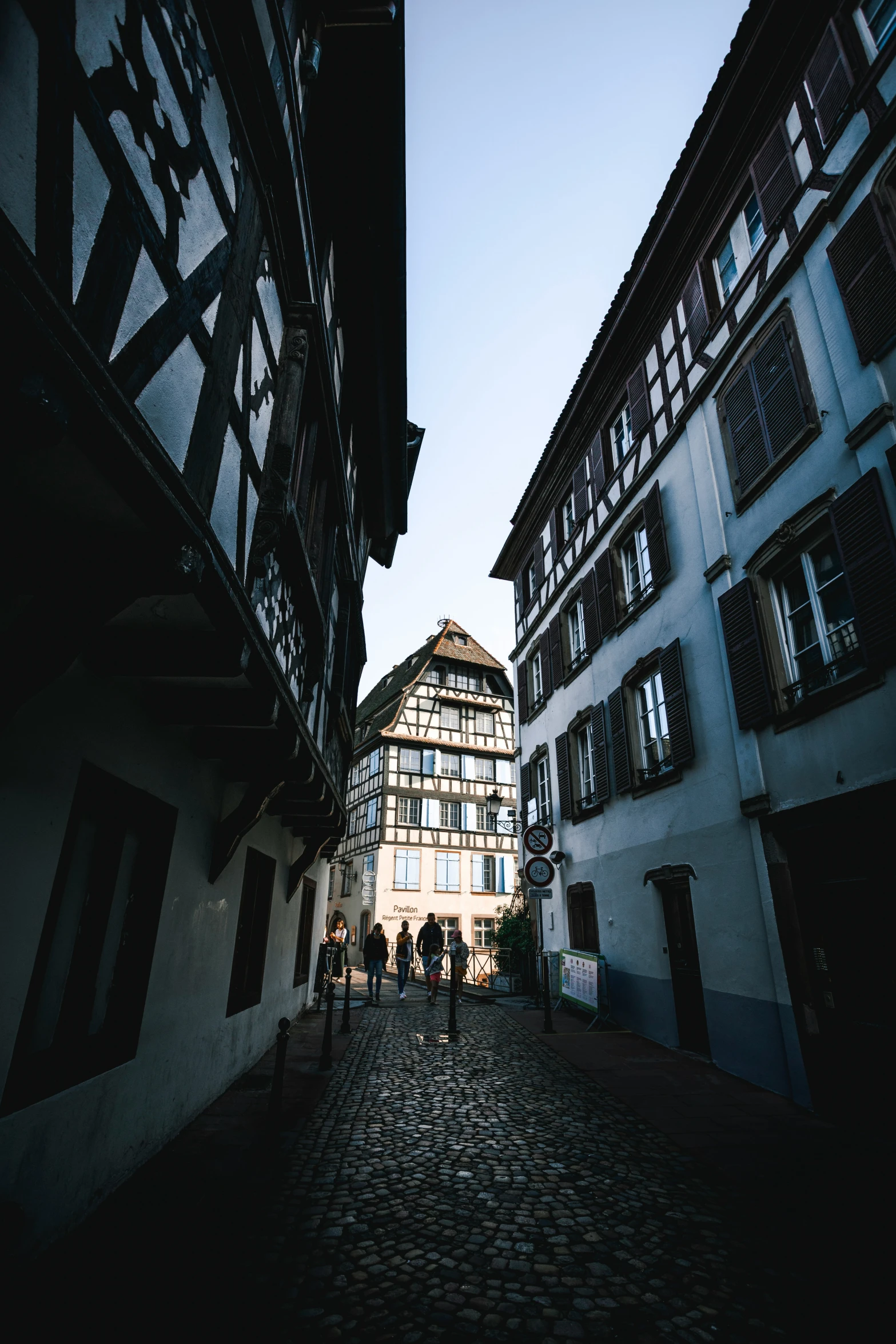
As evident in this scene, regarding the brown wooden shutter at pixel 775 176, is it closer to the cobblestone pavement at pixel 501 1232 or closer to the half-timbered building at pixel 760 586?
the half-timbered building at pixel 760 586

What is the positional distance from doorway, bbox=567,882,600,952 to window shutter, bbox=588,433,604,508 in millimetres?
7861

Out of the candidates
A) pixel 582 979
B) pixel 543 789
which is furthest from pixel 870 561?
pixel 543 789

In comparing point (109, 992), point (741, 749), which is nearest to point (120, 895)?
point (109, 992)

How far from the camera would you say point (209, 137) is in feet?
11.3

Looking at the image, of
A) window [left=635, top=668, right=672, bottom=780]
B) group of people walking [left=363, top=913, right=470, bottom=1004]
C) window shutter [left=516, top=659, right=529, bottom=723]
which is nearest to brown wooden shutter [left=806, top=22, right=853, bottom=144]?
window [left=635, top=668, right=672, bottom=780]

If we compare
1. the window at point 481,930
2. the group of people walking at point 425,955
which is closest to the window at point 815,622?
the group of people walking at point 425,955

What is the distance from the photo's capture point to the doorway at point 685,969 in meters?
8.51

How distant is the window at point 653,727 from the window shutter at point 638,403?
4579 mm

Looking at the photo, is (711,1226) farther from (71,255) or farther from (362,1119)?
(71,255)

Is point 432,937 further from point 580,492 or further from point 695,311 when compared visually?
point 695,311

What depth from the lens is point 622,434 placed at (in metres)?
12.6

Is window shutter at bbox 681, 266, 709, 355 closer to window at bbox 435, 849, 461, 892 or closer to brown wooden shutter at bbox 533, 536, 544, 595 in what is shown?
brown wooden shutter at bbox 533, 536, 544, 595

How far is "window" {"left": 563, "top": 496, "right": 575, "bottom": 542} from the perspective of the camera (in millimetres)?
14523

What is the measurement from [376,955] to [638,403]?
1221cm
